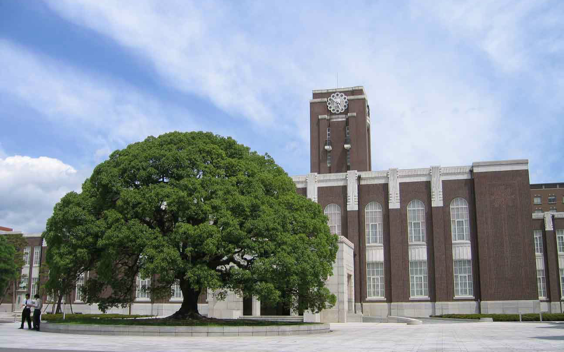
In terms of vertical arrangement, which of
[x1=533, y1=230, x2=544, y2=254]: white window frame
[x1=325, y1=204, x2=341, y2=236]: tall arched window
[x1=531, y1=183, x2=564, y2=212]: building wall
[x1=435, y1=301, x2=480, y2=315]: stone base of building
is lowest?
[x1=435, y1=301, x2=480, y2=315]: stone base of building

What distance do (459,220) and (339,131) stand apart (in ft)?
51.7

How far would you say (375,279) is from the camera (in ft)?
131

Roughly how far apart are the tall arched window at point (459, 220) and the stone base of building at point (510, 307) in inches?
188

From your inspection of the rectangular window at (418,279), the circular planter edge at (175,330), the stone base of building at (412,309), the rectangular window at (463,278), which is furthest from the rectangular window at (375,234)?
the circular planter edge at (175,330)

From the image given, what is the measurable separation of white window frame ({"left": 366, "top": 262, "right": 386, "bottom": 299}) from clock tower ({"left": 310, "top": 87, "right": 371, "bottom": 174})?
38.4 feet

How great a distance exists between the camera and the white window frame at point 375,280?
1564 inches

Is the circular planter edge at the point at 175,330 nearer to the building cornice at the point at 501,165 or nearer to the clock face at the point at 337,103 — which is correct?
the building cornice at the point at 501,165

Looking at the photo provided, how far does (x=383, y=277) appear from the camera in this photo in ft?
131

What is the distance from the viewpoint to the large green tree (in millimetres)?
19578

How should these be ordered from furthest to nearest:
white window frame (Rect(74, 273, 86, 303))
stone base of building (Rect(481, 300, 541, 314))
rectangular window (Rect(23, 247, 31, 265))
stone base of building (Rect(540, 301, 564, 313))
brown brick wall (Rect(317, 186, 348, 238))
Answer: rectangular window (Rect(23, 247, 31, 265)) < stone base of building (Rect(540, 301, 564, 313)) < brown brick wall (Rect(317, 186, 348, 238)) < stone base of building (Rect(481, 300, 541, 314)) < white window frame (Rect(74, 273, 86, 303))

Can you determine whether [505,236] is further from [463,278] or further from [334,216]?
[334,216]

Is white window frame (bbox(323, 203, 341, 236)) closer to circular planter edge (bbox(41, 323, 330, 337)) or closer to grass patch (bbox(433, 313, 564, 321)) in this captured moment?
grass patch (bbox(433, 313, 564, 321))

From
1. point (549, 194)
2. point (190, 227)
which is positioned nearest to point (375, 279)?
point (190, 227)

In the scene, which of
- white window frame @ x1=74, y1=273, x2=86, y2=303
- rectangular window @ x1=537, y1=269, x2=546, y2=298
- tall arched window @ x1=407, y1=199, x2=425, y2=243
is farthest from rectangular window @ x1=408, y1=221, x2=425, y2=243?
white window frame @ x1=74, y1=273, x2=86, y2=303
